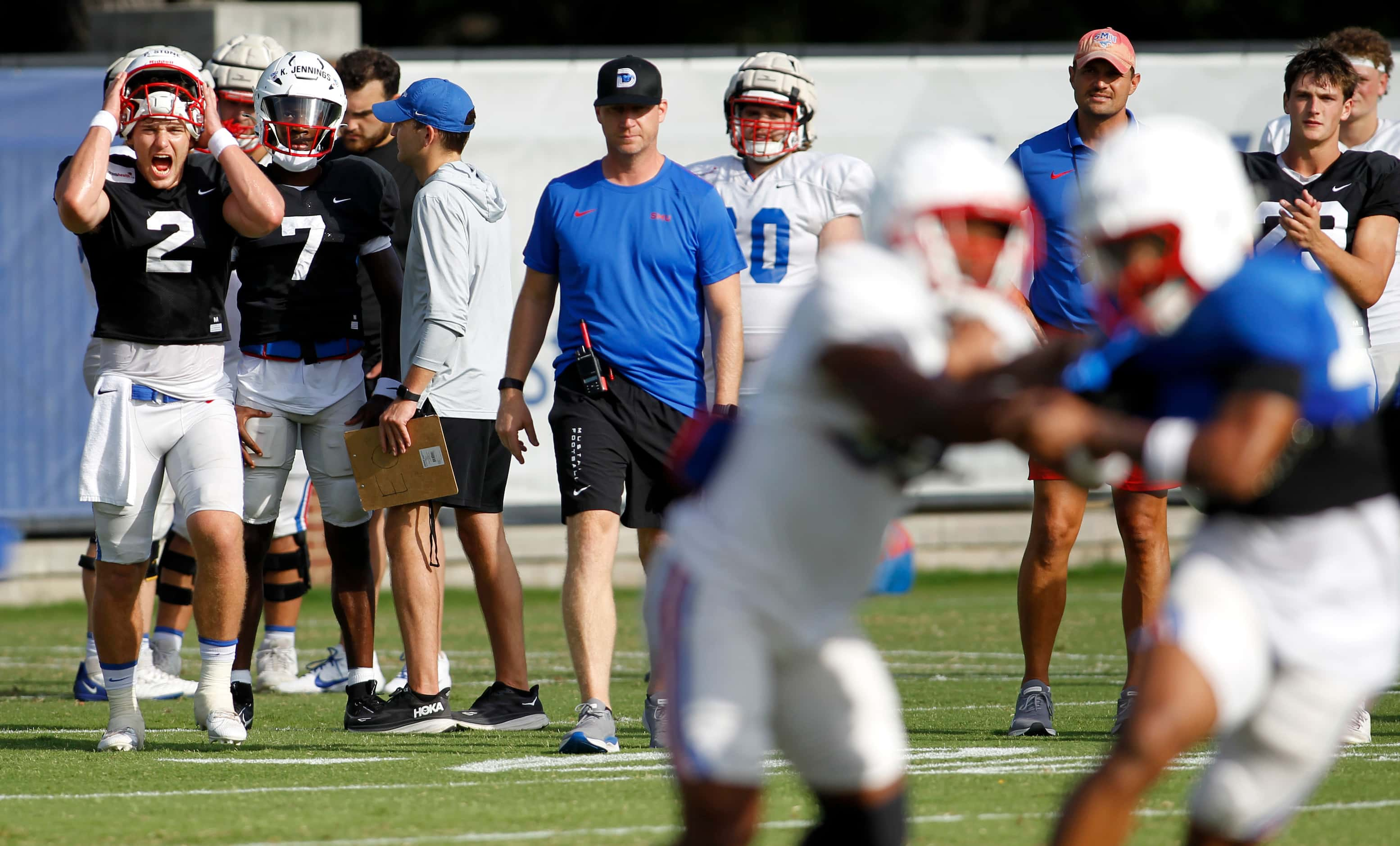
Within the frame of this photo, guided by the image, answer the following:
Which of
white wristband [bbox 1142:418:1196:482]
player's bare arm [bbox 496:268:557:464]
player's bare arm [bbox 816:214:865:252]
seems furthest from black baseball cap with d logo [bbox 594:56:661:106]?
white wristband [bbox 1142:418:1196:482]

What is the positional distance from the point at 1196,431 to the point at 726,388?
3488 millimetres

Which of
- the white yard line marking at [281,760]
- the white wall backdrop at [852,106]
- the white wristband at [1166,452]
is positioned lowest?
the white yard line marking at [281,760]

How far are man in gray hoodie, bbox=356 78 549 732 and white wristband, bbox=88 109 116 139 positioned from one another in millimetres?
1166

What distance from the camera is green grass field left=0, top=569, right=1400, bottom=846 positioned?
4949mm

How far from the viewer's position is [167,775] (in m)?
6.00

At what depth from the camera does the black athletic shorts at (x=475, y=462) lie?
731cm

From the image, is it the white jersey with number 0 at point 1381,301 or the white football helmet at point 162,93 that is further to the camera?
the white jersey with number 0 at point 1381,301

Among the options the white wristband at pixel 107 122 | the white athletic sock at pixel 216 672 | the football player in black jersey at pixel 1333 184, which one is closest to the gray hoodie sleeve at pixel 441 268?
the white wristband at pixel 107 122

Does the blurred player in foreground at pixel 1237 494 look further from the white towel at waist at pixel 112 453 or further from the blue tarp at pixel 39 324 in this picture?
the blue tarp at pixel 39 324

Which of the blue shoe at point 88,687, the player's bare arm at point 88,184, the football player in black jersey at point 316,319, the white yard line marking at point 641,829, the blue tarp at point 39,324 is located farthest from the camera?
the blue tarp at point 39,324

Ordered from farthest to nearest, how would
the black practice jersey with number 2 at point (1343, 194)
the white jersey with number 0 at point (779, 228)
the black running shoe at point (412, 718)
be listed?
1. the white jersey with number 0 at point (779, 228)
2. the black running shoe at point (412, 718)
3. the black practice jersey with number 2 at point (1343, 194)

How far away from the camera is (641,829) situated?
4926mm

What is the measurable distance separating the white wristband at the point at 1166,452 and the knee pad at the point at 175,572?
22.4ft

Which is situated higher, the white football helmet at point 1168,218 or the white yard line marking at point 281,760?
the white football helmet at point 1168,218
